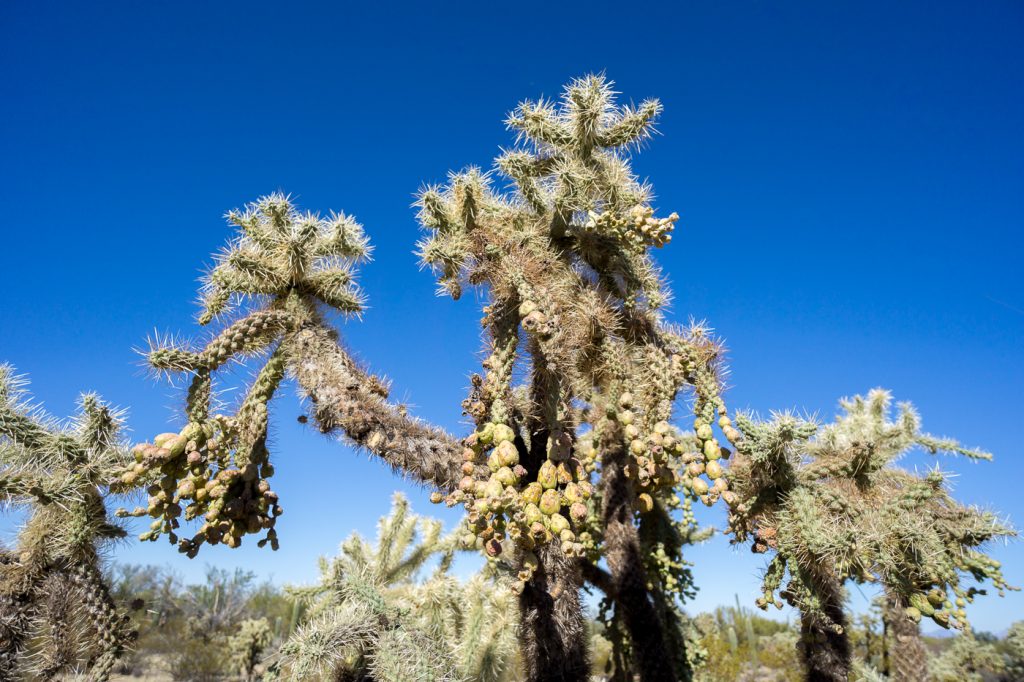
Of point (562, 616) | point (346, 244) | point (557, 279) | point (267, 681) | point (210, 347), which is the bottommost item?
point (267, 681)

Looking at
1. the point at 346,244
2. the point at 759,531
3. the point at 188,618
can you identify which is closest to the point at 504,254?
the point at 346,244

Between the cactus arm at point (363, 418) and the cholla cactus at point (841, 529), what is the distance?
1825 millimetres

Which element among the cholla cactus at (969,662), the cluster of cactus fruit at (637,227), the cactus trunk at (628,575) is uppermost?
the cluster of cactus fruit at (637,227)

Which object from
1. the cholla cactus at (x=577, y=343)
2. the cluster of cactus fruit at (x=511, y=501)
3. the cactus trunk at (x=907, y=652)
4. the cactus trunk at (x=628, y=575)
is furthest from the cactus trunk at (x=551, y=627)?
the cactus trunk at (x=907, y=652)

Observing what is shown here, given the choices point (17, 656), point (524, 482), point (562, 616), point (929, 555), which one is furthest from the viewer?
Answer: point (17, 656)

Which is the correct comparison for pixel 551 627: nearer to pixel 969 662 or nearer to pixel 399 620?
pixel 399 620

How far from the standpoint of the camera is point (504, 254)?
12.1ft

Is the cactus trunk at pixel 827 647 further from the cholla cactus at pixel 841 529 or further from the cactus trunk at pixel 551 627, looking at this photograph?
the cactus trunk at pixel 551 627

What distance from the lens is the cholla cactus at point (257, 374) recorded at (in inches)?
111

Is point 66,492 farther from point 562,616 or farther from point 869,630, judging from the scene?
point 869,630

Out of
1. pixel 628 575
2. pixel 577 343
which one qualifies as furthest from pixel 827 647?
pixel 577 343

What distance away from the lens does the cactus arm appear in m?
3.63

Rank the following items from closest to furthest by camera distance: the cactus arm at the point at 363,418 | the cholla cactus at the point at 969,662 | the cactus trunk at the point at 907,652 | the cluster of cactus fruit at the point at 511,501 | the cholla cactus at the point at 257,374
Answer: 1. the cluster of cactus fruit at the point at 511,501
2. the cholla cactus at the point at 257,374
3. the cactus arm at the point at 363,418
4. the cactus trunk at the point at 907,652
5. the cholla cactus at the point at 969,662

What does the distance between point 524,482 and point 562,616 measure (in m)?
0.82
